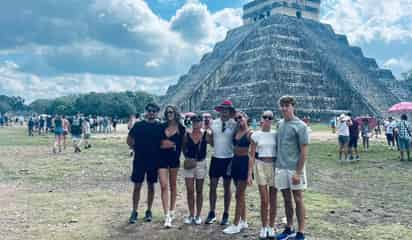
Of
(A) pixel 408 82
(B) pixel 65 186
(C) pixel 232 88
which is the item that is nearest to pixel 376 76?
(A) pixel 408 82

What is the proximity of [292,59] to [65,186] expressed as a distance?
46.7 meters

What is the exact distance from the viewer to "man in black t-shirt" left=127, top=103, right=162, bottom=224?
25.0ft

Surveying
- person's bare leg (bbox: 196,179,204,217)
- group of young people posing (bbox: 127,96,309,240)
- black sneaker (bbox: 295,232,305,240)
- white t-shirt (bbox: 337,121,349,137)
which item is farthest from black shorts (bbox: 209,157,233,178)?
white t-shirt (bbox: 337,121,349,137)

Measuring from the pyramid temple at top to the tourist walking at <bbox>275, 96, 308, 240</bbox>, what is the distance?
39.7 meters

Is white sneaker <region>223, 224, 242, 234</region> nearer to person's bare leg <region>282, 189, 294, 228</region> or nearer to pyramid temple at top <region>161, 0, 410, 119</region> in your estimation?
person's bare leg <region>282, 189, 294, 228</region>

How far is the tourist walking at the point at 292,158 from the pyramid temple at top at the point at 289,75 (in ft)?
130

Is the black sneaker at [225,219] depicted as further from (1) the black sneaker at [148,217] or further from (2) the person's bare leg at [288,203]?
(1) the black sneaker at [148,217]

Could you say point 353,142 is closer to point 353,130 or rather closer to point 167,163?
point 353,130

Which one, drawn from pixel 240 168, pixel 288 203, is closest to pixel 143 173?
pixel 240 168

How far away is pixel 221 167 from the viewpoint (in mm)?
7336

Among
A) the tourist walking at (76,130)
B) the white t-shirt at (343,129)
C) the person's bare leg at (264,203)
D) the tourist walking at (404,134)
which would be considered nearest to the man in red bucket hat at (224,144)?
the person's bare leg at (264,203)

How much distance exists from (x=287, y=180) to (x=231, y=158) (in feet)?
4.17

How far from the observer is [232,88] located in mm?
53531

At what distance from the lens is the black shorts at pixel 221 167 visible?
7293mm
